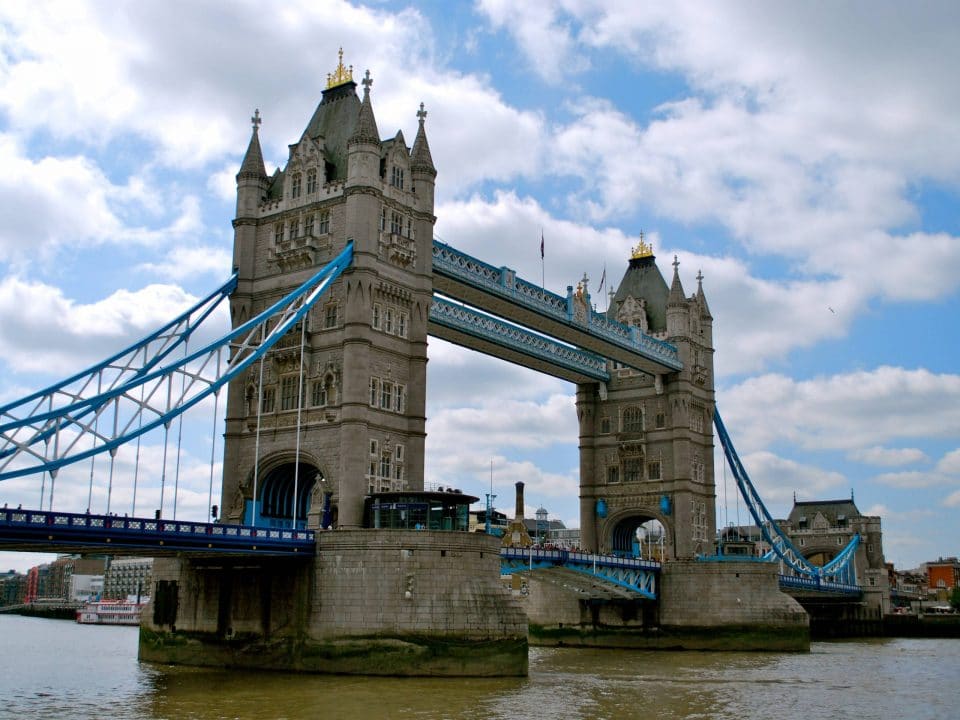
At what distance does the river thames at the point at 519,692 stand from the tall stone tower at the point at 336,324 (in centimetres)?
1014

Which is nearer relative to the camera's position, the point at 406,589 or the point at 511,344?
the point at 406,589

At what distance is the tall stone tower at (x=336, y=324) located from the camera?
49812 millimetres

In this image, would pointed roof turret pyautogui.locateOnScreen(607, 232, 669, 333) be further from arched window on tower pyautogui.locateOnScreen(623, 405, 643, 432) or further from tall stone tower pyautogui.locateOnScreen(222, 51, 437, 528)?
tall stone tower pyautogui.locateOnScreen(222, 51, 437, 528)

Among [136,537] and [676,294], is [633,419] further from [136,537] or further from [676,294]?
[136,537]

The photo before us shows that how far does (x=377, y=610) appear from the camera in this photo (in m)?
42.8

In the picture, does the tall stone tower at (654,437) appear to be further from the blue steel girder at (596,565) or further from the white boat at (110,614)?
the white boat at (110,614)

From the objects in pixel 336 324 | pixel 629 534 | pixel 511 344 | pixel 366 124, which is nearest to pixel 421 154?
pixel 366 124

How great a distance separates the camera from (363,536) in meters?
44.1

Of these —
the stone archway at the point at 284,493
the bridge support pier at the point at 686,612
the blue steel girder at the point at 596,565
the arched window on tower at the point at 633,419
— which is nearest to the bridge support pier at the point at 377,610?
the stone archway at the point at 284,493

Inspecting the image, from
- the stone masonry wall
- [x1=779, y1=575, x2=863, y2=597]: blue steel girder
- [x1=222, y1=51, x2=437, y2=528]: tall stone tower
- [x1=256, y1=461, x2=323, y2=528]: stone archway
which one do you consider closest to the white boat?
[x1=779, y1=575, x2=863, y2=597]: blue steel girder

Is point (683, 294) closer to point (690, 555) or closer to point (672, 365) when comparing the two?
point (672, 365)

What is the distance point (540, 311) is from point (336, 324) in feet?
57.8

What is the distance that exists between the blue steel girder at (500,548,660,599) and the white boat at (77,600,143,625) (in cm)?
8002

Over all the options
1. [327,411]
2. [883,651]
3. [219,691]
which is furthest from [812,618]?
[219,691]
